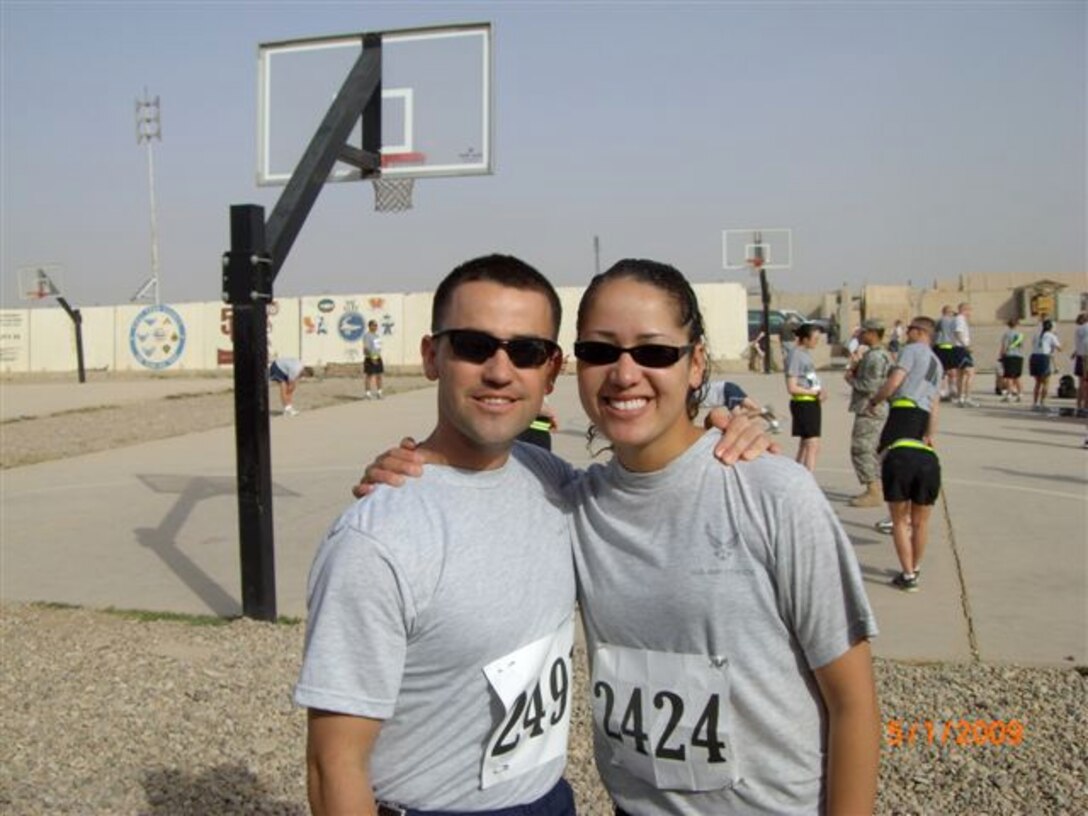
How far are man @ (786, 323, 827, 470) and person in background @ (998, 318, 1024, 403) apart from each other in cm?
1059

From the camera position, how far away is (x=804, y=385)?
32.3 ft

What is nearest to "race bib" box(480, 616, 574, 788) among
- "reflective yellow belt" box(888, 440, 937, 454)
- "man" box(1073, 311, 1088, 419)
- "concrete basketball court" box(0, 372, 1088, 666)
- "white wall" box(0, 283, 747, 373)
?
"concrete basketball court" box(0, 372, 1088, 666)

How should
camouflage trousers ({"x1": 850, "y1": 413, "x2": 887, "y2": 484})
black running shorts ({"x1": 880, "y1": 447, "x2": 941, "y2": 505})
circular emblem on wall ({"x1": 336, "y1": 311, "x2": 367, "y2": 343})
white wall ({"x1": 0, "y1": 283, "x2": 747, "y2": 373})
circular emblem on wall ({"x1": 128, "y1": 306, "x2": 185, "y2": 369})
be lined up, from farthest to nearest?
circular emblem on wall ({"x1": 128, "y1": 306, "x2": 185, "y2": 369}) < circular emblem on wall ({"x1": 336, "y1": 311, "x2": 367, "y2": 343}) < white wall ({"x1": 0, "y1": 283, "x2": 747, "y2": 373}) < camouflage trousers ({"x1": 850, "y1": 413, "x2": 887, "y2": 484}) < black running shorts ({"x1": 880, "y1": 447, "x2": 941, "y2": 505})

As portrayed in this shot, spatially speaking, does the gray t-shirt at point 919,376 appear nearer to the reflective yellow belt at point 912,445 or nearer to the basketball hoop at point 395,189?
the reflective yellow belt at point 912,445

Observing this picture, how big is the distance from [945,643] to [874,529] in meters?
2.92

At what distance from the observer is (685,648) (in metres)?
1.95

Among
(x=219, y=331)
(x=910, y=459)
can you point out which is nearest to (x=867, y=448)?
(x=910, y=459)

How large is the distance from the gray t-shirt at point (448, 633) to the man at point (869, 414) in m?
Answer: 7.58

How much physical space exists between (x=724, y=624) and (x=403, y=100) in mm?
7755

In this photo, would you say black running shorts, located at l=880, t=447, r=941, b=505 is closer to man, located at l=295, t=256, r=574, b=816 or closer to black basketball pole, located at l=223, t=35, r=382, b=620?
black basketball pole, located at l=223, t=35, r=382, b=620

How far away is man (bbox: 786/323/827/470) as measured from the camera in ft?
32.2

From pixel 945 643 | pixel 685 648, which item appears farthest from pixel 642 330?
pixel 945 643

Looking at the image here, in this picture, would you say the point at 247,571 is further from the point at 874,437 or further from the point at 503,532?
the point at 874,437

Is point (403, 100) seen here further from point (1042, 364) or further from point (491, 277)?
point (1042, 364)
